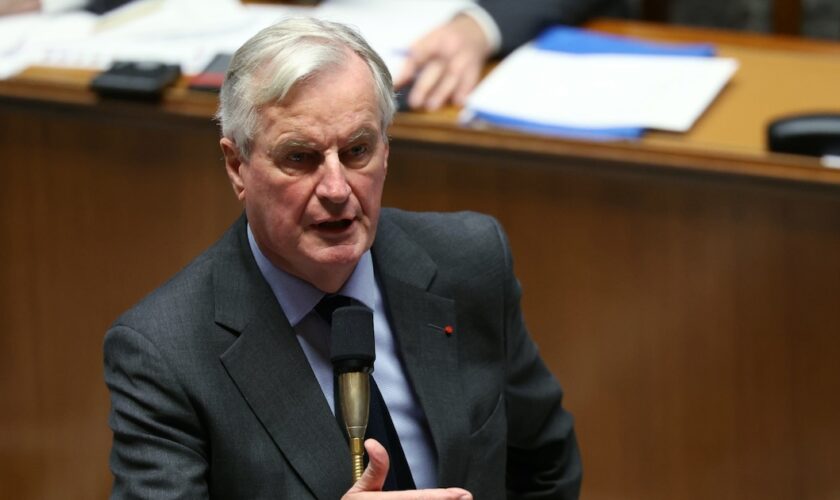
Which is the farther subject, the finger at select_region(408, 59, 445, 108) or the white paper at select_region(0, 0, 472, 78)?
the white paper at select_region(0, 0, 472, 78)

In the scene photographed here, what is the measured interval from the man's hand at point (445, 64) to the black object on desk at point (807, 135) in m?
0.44

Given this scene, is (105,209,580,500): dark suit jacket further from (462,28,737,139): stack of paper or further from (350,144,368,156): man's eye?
(462,28,737,139): stack of paper

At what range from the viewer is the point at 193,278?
1249mm

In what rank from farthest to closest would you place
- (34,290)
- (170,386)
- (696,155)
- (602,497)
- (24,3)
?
1. (24,3)
2. (34,290)
3. (602,497)
4. (696,155)
5. (170,386)

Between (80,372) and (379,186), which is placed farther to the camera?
(80,372)

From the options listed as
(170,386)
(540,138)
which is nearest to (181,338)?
(170,386)

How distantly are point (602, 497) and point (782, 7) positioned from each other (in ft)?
4.57

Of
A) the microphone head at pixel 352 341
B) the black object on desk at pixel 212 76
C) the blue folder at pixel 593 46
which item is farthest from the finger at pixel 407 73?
the microphone head at pixel 352 341

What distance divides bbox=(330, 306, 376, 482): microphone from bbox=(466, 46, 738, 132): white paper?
0.76m

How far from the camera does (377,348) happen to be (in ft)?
4.27

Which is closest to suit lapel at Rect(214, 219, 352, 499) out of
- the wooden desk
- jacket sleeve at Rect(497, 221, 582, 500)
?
jacket sleeve at Rect(497, 221, 582, 500)

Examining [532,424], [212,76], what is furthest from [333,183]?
[212,76]

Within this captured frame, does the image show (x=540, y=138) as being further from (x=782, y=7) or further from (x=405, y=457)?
(x=782, y=7)

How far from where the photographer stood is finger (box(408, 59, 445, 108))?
6.29ft
